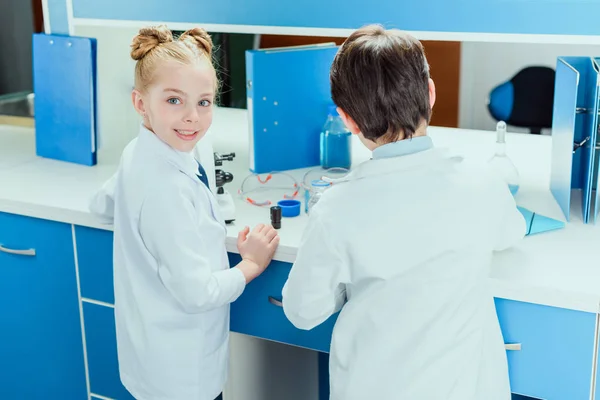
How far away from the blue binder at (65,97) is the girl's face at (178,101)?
0.72 meters

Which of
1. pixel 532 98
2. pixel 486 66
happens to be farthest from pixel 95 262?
pixel 486 66

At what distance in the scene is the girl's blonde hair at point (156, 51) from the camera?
1403 millimetres

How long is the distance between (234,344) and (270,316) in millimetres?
155

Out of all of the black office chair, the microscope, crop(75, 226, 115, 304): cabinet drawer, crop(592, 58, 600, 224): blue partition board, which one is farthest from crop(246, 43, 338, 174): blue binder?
the black office chair

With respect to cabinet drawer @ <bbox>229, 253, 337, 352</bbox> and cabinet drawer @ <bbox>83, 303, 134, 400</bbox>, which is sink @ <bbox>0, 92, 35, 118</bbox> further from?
cabinet drawer @ <bbox>229, 253, 337, 352</bbox>

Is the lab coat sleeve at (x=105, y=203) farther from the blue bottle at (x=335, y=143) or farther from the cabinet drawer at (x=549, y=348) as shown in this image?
the cabinet drawer at (x=549, y=348)

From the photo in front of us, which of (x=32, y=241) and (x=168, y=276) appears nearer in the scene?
(x=168, y=276)

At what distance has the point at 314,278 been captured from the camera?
1.25m

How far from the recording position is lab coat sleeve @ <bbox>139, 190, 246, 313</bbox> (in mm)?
1382

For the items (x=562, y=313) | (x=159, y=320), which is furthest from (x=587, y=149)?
(x=159, y=320)

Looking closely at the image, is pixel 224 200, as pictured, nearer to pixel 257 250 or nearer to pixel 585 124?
pixel 257 250

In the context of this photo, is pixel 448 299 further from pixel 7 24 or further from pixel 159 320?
pixel 7 24

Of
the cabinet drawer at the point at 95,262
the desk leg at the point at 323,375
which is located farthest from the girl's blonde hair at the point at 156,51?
the desk leg at the point at 323,375

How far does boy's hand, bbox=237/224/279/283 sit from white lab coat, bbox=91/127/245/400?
1.4 inches
